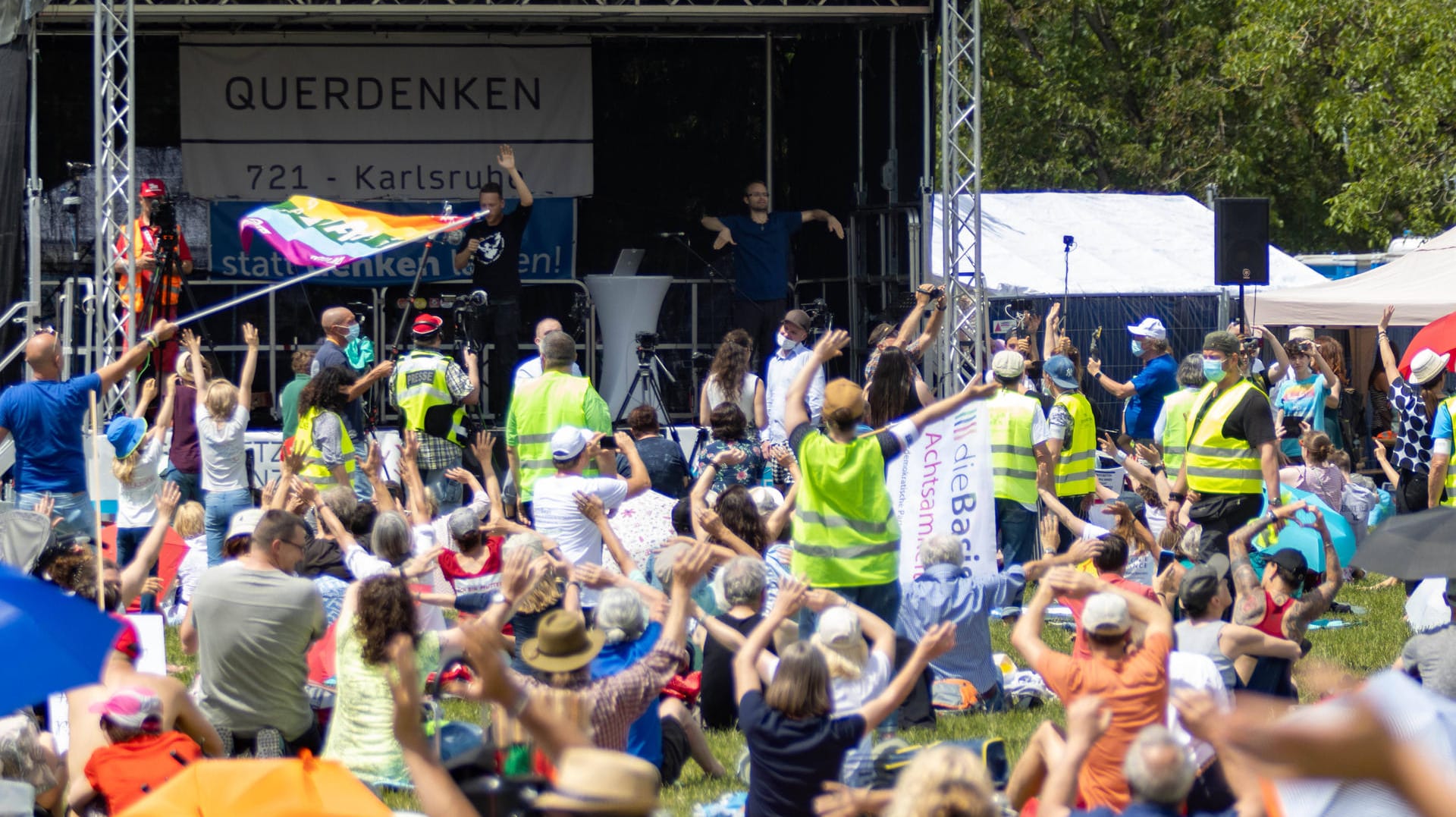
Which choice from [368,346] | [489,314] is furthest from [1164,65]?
[368,346]

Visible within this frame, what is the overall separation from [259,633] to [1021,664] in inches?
152

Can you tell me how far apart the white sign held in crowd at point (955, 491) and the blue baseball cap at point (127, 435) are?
13.3 feet

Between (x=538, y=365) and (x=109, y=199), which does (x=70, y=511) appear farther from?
(x=109, y=199)

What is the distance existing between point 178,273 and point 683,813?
7.81 meters

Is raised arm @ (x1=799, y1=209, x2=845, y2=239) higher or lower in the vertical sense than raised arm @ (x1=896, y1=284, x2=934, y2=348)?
higher

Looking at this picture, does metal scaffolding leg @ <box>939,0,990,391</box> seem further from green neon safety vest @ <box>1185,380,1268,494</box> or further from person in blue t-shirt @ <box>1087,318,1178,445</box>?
green neon safety vest @ <box>1185,380,1268,494</box>

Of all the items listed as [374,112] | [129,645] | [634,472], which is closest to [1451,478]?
[634,472]

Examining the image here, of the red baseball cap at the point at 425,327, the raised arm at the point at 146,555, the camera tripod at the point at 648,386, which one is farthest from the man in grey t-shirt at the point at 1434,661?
the camera tripod at the point at 648,386

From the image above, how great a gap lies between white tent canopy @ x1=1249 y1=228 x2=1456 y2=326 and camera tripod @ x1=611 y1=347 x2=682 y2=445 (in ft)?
16.0

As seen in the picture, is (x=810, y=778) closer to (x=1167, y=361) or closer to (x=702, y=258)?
(x=1167, y=361)

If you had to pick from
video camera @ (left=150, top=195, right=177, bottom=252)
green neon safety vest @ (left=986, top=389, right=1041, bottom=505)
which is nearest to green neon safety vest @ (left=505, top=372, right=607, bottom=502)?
green neon safety vest @ (left=986, top=389, right=1041, bottom=505)

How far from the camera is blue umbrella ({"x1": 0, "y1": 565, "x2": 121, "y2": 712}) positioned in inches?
119

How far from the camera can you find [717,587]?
571cm

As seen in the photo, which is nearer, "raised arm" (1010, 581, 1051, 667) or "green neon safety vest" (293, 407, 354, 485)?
"raised arm" (1010, 581, 1051, 667)
